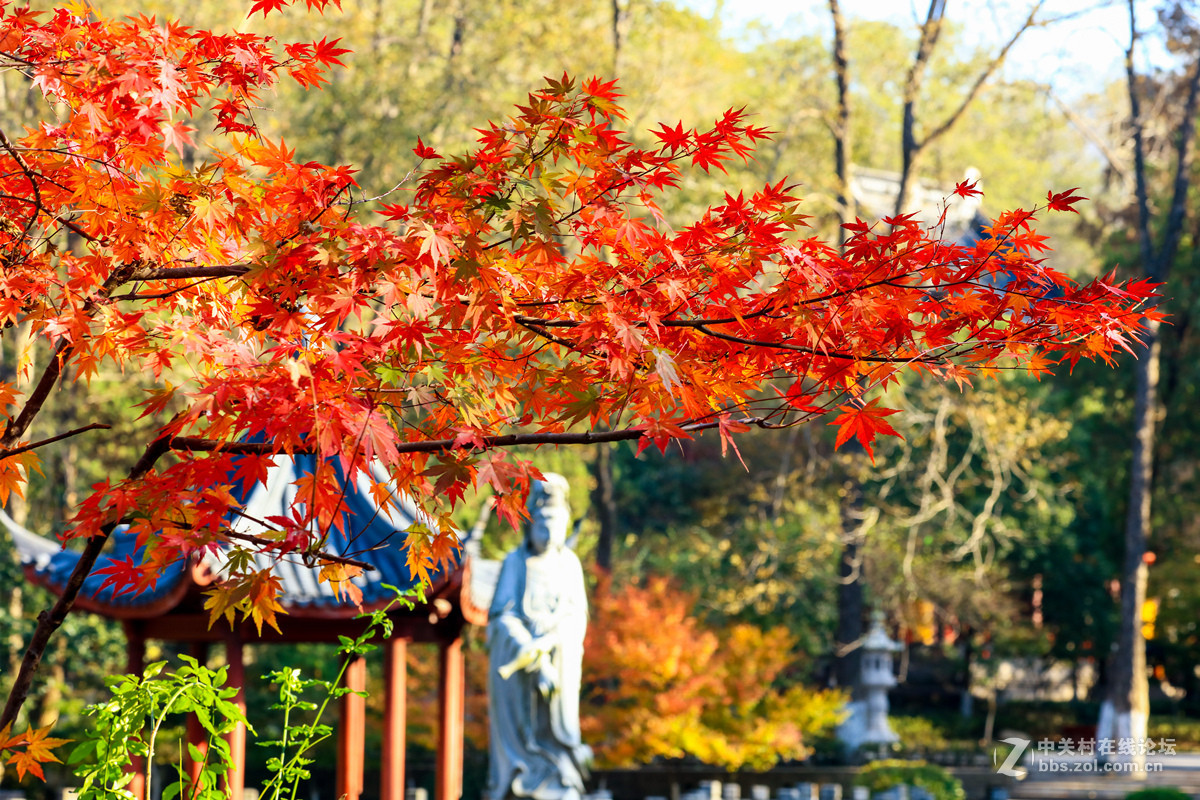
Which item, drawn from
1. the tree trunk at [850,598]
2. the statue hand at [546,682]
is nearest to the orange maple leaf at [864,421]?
the statue hand at [546,682]

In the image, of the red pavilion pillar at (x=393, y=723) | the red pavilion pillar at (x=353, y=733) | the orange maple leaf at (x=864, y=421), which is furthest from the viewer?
the red pavilion pillar at (x=393, y=723)

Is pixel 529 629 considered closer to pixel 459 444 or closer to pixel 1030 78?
pixel 459 444

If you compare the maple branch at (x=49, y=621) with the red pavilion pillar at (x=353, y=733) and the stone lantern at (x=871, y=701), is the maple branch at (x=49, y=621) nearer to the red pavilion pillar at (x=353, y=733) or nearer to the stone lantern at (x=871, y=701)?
the red pavilion pillar at (x=353, y=733)

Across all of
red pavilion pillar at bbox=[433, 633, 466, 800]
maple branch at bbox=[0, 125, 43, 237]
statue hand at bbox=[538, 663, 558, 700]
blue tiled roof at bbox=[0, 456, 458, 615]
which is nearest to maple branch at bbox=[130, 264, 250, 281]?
maple branch at bbox=[0, 125, 43, 237]

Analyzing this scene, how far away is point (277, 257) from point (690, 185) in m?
14.2

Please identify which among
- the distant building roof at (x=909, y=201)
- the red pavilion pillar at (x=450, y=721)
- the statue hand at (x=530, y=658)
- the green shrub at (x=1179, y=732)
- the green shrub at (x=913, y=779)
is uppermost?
the distant building roof at (x=909, y=201)

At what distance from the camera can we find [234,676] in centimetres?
580

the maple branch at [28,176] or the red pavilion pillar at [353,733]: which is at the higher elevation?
the maple branch at [28,176]

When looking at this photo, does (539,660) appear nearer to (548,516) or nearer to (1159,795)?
(548,516)

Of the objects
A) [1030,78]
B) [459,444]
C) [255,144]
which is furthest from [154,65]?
[1030,78]

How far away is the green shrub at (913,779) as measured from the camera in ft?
37.3

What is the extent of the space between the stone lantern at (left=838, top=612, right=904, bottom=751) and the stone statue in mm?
9785

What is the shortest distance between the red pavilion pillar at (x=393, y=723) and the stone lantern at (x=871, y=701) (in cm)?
1094

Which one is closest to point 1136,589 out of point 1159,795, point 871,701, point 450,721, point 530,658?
point 871,701
